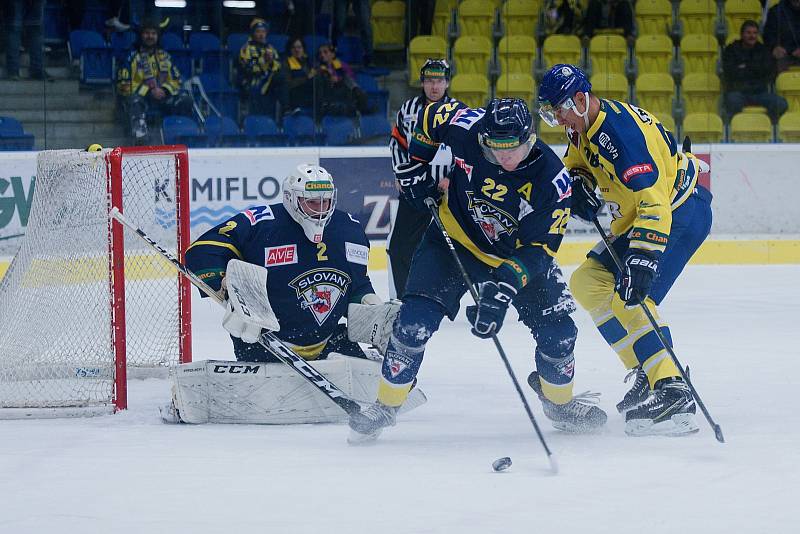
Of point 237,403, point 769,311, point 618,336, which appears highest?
point 618,336

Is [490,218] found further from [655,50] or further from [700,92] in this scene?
[655,50]

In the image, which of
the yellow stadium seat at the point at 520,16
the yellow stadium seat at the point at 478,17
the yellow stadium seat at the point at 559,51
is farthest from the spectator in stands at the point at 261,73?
the yellow stadium seat at the point at 559,51

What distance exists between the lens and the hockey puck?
10.4 ft

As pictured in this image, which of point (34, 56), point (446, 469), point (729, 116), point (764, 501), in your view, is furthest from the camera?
point (729, 116)

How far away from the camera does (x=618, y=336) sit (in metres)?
3.80

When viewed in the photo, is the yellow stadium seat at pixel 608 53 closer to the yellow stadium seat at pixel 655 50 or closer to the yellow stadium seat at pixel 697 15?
the yellow stadium seat at pixel 655 50

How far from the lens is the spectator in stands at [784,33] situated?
29.2 ft

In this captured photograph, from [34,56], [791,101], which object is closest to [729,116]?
[791,101]

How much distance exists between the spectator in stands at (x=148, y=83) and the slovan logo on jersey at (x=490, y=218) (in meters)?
4.74

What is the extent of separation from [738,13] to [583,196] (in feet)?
19.0

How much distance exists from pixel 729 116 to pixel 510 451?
5720 mm

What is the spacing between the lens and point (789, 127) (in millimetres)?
8539

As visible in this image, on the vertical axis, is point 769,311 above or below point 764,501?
below

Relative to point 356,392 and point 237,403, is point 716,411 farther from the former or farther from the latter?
point 237,403
